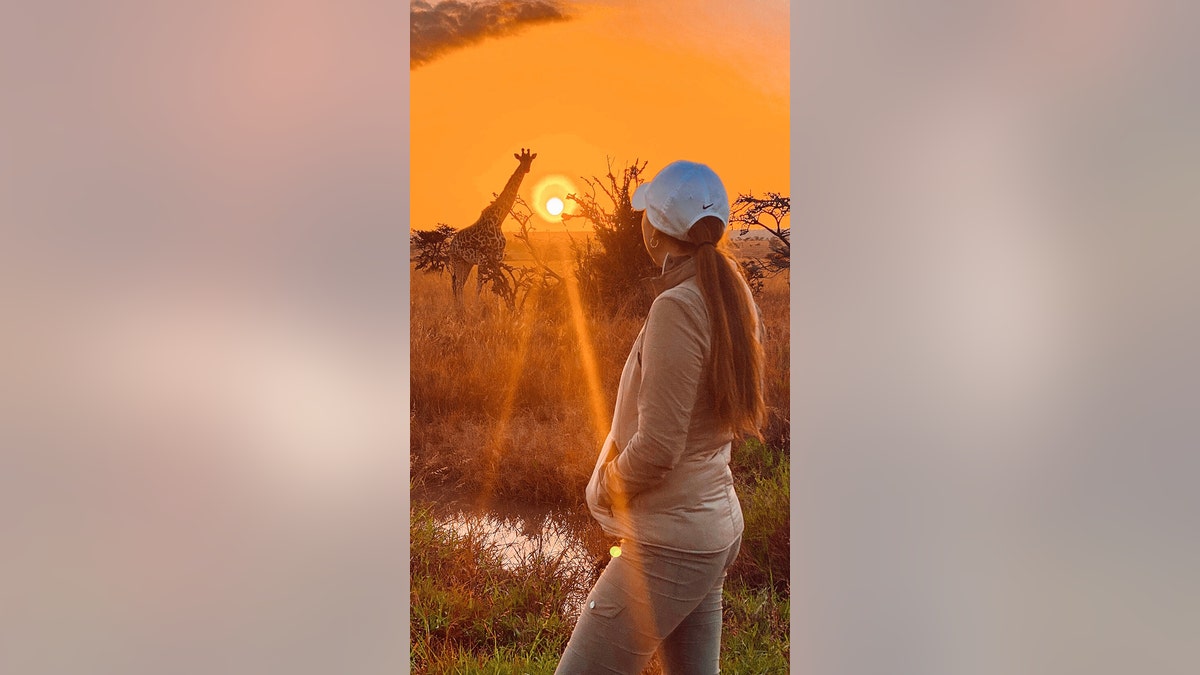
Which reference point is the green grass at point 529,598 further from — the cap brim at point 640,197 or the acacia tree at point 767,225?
the cap brim at point 640,197

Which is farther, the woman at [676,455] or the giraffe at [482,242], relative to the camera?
the giraffe at [482,242]

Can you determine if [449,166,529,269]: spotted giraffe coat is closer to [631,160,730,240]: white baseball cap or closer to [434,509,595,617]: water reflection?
[631,160,730,240]: white baseball cap

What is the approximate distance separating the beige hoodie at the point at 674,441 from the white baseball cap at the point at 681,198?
135 mm

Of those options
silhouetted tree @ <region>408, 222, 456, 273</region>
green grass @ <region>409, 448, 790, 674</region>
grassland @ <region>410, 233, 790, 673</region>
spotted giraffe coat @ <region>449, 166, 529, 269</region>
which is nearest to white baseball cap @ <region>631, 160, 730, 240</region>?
grassland @ <region>410, 233, 790, 673</region>

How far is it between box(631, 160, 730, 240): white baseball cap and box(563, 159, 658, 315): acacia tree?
4.1 inches

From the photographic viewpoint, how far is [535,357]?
294cm

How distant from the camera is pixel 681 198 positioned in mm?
2615

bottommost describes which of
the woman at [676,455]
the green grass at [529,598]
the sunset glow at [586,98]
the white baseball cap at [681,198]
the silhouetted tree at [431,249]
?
the green grass at [529,598]

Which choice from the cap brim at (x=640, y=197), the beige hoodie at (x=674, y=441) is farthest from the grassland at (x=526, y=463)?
the beige hoodie at (x=674, y=441)

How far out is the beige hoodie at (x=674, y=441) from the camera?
7.61ft

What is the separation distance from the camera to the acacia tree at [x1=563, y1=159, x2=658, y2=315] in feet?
9.28
